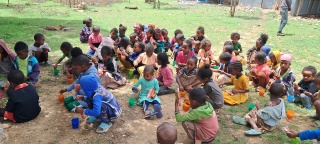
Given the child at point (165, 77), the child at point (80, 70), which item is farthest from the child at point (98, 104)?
the child at point (165, 77)

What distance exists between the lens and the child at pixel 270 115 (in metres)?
4.02

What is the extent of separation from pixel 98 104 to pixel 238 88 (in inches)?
116

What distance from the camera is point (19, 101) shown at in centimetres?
399

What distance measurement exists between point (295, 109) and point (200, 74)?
2251mm

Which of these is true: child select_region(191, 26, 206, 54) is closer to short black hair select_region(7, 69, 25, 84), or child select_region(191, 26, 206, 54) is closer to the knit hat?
the knit hat

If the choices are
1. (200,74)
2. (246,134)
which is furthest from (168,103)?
(246,134)

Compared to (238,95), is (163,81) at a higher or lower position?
higher

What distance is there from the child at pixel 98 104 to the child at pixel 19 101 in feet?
2.56

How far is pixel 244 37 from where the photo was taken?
11.0 m

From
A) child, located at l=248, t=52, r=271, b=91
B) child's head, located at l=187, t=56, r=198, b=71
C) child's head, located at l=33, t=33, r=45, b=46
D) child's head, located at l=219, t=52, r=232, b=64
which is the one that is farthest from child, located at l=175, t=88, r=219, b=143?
child's head, located at l=33, t=33, r=45, b=46

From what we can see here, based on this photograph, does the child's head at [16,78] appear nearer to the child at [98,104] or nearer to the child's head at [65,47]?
the child at [98,104]

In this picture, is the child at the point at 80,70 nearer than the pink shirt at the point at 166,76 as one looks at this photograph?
Yes

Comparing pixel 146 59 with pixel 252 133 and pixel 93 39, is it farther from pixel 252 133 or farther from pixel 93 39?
pixel 252 133

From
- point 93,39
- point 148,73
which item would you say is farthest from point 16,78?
point 93,39
